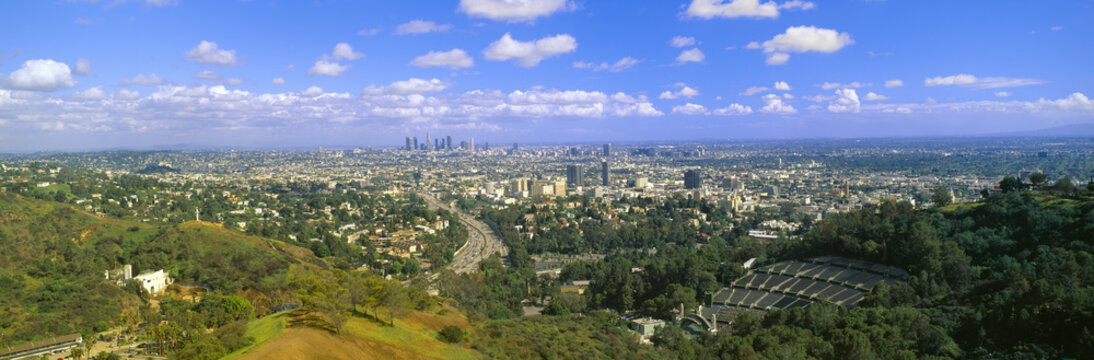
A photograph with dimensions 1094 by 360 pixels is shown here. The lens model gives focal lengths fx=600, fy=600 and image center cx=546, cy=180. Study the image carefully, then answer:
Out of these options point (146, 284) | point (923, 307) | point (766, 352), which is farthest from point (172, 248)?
point (923, 307)

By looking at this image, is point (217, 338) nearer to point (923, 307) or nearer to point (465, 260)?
point (923, 307)

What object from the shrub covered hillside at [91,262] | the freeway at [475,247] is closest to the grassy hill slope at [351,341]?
the shrub covered hillside at [91,262]

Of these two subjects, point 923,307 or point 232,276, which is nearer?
point 923,307

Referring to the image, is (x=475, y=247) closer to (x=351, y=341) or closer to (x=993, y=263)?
(x=993, y=263)

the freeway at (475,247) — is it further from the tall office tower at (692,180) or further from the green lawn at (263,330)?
the tall office tower at (692,180)

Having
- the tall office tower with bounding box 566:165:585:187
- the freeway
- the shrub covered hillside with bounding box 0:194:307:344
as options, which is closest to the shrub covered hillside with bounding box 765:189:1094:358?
the freeway

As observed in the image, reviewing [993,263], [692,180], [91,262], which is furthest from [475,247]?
[692,180]
